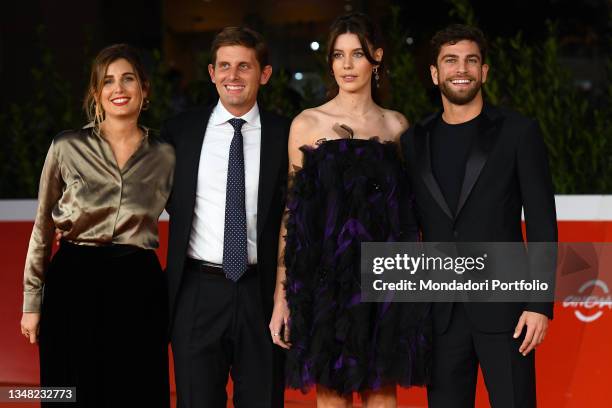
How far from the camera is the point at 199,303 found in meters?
3.23

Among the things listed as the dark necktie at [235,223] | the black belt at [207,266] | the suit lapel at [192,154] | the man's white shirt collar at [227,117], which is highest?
the man's white shirt collar at [227,117]

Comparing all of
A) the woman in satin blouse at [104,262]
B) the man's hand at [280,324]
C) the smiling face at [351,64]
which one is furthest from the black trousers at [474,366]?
the woman in satin blouse at [104,262]

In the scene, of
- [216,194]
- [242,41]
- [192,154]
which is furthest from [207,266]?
[242,41]

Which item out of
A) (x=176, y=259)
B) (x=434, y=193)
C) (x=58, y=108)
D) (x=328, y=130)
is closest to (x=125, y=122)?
(x=176, y=259)

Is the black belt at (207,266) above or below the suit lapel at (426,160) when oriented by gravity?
below

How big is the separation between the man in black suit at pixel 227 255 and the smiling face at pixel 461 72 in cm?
63

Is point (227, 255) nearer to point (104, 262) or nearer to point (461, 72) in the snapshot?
point (104, 262)

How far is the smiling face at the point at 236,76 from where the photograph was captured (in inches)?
131

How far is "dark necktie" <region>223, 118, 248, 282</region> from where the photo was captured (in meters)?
3.20

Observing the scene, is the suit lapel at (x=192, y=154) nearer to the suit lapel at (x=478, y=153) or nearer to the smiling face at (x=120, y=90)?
the smiling face at (x=120, y=90)

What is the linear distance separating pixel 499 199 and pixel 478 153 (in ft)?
0.54

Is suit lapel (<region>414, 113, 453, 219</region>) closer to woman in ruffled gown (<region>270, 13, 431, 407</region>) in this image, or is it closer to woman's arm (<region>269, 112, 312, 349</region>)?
woman in ruffled gown (<region>270, 13, 431, 407</region>)

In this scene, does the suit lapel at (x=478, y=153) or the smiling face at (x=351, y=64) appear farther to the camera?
the smiling face at (x=351, y=64)

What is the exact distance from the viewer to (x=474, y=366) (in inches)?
120
